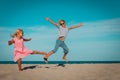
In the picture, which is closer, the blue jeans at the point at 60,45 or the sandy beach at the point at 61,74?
the sandy beach at the point at 61,74

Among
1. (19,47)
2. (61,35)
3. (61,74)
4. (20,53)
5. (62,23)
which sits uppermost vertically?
(62,23)

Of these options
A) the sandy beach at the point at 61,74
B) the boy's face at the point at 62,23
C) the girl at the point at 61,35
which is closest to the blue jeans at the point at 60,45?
the girl at the point at 61,35

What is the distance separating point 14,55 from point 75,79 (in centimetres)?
392

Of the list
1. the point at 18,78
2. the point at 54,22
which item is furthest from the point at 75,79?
the point at 54,22

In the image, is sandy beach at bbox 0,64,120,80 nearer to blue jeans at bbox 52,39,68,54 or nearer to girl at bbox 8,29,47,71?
girl at bbox 8,29,47,71

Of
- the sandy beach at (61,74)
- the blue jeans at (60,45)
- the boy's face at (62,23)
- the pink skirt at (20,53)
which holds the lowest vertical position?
the sandy beach at (61,74)

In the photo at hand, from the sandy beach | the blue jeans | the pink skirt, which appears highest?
the blue jeans

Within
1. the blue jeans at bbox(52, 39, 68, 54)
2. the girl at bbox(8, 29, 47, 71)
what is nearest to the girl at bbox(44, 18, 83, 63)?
the blue jeans at bbox(52, 39, 68, 54)

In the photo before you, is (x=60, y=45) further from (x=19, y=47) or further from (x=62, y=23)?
(x=19, y=47)

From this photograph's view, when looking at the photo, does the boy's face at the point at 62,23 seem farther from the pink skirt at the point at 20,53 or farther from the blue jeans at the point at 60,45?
the pink skirt at the point at 20,53

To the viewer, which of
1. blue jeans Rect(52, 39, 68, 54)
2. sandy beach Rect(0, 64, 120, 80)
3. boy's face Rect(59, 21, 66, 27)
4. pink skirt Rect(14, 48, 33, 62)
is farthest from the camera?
boy's face Rect(59, 21, 66, 27)

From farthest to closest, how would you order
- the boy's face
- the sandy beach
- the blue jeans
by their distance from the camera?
1. the boy's face
2. the blue jeans
3. the sandy beach

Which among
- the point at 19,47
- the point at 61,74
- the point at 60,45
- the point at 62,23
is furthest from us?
the point at 62,23

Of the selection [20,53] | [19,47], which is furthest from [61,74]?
[19,47]
